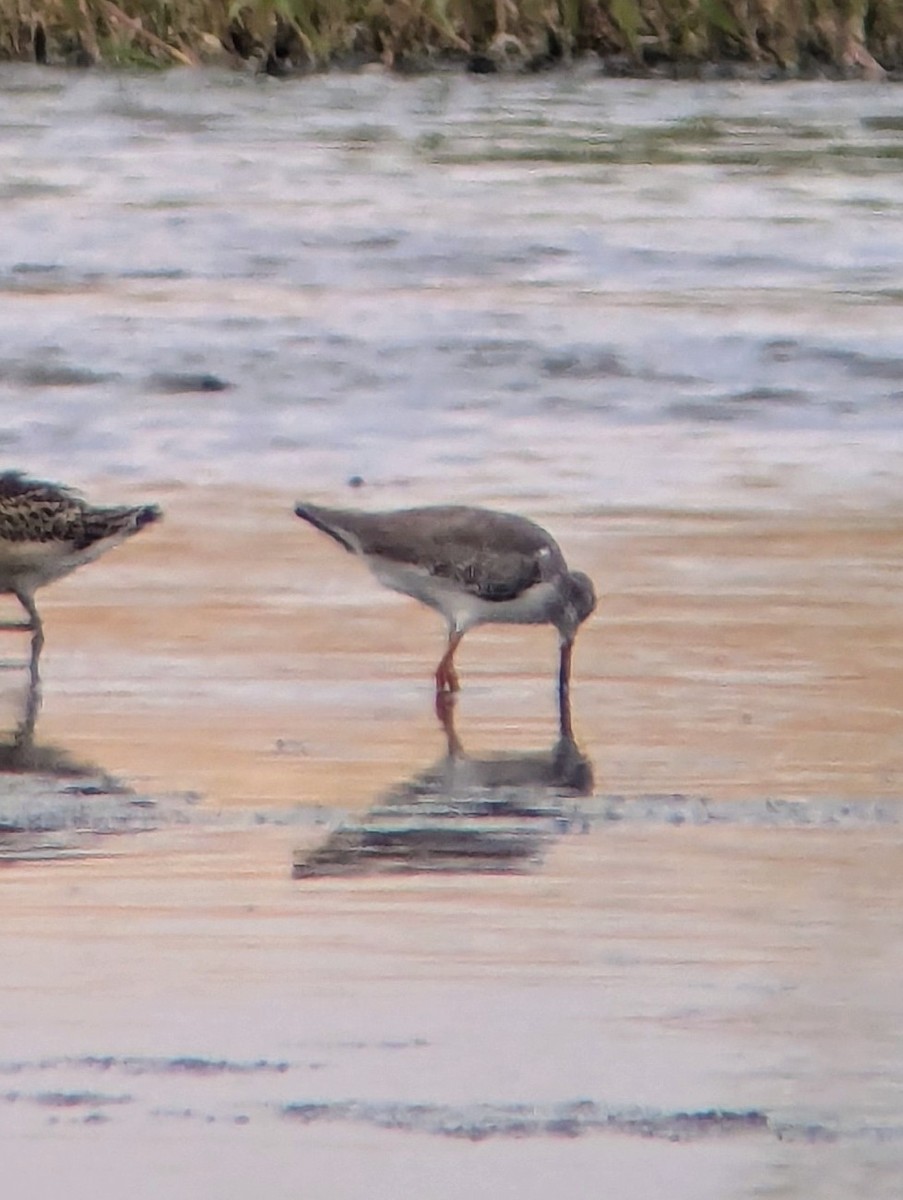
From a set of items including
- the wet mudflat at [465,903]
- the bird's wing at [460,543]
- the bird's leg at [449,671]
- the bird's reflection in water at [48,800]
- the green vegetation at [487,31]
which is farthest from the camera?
the green vegetation at [487,31]

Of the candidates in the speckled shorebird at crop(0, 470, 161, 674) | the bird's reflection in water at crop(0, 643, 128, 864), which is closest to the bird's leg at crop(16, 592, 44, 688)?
the speckled shorebird at crop(0, 470, 161, 674)

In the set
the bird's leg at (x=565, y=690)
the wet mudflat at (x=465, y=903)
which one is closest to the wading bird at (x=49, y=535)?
the wet mudflat at (x=465, y=903)

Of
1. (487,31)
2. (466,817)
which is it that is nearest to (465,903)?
(466,817)

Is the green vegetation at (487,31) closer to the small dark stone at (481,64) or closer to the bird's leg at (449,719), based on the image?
the small dark stone at (481,64)

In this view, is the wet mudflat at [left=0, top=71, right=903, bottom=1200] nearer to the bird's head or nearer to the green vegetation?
the bird's head

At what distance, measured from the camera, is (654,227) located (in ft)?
48.7

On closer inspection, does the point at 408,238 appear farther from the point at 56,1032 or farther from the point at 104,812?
the point at 56,1032

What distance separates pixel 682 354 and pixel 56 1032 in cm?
764

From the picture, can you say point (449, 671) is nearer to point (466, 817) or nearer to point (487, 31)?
point (466, 817)

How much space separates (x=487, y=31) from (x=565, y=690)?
522 inches

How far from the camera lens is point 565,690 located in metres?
6.84

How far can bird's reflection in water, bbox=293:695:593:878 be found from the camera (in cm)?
548

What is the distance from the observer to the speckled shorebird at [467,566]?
7102 millimetres

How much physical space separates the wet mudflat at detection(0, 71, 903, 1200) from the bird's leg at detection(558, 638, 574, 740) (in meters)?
0.04
